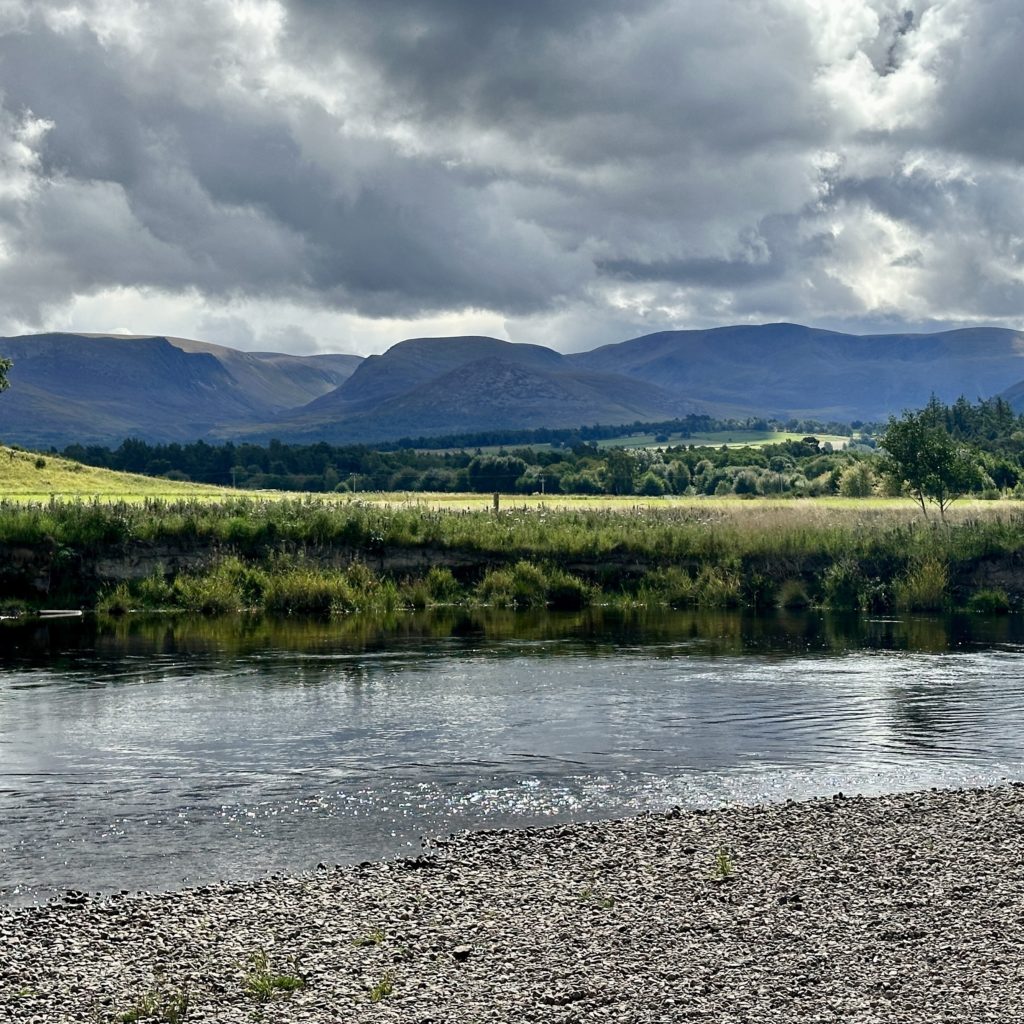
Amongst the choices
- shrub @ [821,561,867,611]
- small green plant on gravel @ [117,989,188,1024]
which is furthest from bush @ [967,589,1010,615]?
small green plant on gravel @ [117,989,188,1024]

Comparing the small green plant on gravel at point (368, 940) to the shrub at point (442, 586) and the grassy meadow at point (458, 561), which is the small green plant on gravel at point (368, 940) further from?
the shrub at point (442, 586)

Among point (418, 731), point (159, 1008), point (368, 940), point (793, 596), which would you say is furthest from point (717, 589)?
point (159, 1008)

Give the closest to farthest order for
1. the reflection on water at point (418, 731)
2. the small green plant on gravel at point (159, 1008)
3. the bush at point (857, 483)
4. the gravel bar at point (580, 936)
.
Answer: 1. the small green plant on gravel at point (159, 1008)
2. the gravel bar at point (580, 936)
3. the reflection on water at point (418, 731)
4. the bush at point (857, 483)

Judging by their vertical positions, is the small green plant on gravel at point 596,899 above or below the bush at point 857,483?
below

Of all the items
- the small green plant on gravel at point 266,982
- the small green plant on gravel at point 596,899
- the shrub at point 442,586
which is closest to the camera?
the small green plant on gravel at point 266,982

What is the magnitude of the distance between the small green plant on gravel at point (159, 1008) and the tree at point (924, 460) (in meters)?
57.1

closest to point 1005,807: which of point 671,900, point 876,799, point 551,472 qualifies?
point 876,799

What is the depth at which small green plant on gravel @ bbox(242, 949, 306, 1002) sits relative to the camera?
1315 centimetres

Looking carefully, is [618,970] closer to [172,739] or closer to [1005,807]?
[1005,807]

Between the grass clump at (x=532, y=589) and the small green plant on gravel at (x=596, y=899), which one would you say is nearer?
the small green plant on gravel at (x=596, y=899)

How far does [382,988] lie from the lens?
1319 cm

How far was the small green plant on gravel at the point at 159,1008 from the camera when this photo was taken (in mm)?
12609

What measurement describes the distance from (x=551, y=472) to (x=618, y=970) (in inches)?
5648

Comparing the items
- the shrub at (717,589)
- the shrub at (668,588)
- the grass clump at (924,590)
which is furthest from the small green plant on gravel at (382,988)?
the grass clump at (924,590)
